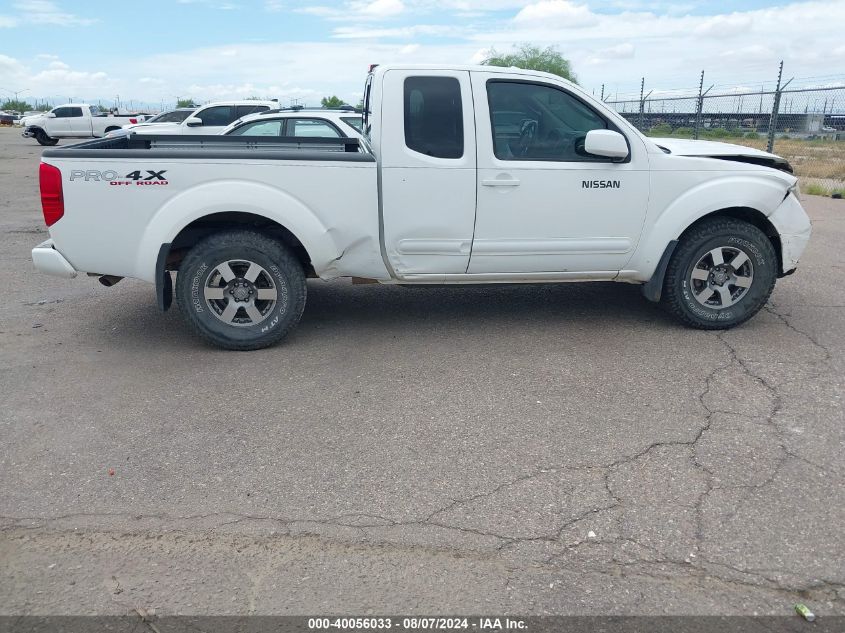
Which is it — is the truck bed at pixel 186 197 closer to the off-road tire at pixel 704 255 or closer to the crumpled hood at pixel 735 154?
the off-road tire at pixel 704 255

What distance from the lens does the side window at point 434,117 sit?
5406 millimetres

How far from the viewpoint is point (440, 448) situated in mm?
4062

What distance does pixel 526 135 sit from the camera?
18.1 feet

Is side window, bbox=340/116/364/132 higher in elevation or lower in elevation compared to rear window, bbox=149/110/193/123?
higher

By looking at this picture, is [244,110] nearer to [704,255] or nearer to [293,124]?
[293,124]

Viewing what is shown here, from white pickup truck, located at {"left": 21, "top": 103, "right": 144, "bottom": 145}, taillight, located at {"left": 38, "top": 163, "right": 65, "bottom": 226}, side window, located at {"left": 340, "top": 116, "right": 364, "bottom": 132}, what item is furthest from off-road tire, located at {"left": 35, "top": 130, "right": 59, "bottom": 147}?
taillight, located at {"left": 38, "top": 163, "right": 65, "bottom": 226}

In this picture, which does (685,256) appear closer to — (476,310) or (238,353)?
(476,310)

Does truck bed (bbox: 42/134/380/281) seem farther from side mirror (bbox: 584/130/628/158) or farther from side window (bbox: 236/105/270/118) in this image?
side window (bbox: 236/105/270/118)

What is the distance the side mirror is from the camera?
17.5ft

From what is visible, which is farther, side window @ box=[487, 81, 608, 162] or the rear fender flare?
side window @ box=[487, 81, 608, 162]

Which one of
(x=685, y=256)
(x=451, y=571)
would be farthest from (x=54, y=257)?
(x=685, y=256)

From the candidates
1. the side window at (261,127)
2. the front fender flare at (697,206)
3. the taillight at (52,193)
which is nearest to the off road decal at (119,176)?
the taillight at (52,193)

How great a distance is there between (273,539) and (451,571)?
2.59 feet

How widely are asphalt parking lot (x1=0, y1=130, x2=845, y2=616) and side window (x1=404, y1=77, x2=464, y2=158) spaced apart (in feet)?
4.76
